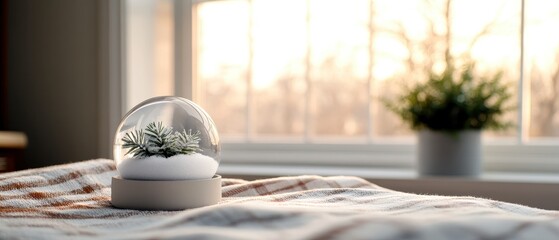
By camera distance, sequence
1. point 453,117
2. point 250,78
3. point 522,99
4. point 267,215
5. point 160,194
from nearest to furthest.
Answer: point 267,215
point 160,194
point 453,117
point 522,99
point 250,78

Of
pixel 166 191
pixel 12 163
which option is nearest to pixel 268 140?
pixel 12 163

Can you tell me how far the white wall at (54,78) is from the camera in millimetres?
2559

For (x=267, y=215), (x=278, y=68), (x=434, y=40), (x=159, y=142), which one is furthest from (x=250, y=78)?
(x=267, y=215)

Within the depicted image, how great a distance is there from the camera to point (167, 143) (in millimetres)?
1082

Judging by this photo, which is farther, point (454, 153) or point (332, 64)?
point (332, 64)

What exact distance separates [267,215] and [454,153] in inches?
52.3

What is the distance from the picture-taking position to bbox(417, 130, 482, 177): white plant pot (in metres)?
2.00

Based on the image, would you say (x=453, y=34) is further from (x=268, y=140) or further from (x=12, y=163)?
(x=12, y=163)

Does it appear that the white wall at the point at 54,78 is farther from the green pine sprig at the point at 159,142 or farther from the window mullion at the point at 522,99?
the green pine sprig at the point at 159,142

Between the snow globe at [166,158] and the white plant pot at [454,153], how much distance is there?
3.19 ft

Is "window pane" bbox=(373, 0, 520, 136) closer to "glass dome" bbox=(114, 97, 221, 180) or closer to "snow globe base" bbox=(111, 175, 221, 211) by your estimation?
"glass dome" bbox=(114, 97, 221, 180)

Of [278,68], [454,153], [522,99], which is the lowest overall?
[454,153]

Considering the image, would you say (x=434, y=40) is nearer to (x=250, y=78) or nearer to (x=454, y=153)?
(x=454, y=153)

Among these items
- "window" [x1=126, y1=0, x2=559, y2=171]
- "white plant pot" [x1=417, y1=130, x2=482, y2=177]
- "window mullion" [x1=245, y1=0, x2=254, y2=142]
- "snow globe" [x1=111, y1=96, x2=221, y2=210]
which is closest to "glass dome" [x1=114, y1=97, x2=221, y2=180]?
"snow globe" [x1=111, y1=96, x2=221, y2=210]
